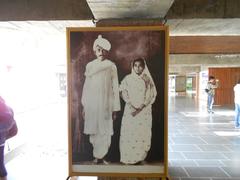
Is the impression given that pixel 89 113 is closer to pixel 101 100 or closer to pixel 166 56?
pixel 101 100

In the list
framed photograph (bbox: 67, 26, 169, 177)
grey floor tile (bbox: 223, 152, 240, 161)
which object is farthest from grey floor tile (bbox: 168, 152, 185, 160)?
framed photograph (bbox: 67, 26, 169, 177)

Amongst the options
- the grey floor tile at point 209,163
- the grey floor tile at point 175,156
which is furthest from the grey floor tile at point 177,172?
the grey floor tile at point 175,156

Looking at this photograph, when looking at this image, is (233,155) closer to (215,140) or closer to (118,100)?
(215,140)

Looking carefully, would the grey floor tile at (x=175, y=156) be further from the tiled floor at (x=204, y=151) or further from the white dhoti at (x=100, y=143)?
the white dhoti at (x=100, y=143)

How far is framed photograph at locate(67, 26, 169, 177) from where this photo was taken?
313 centimetres

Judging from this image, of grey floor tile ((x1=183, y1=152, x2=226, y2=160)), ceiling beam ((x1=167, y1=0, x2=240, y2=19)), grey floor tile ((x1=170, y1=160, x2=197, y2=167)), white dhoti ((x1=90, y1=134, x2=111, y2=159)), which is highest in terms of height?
ceiling beam ((x1=167, y1=0, x2=240, y2=19))

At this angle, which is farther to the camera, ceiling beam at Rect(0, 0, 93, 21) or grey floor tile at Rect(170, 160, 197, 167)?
grey floor tile at Rect(170, 160, 197, 167)

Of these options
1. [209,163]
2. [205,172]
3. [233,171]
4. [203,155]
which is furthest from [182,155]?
[233,171]

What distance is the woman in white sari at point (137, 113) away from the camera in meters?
Answer: 3.17

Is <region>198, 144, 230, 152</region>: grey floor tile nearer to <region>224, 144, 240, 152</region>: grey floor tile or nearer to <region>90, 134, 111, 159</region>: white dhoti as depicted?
<region>224, 144, 240, 152</region>: grey floor tile

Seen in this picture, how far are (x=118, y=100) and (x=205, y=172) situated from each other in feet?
9.53

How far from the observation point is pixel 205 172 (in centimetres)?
525

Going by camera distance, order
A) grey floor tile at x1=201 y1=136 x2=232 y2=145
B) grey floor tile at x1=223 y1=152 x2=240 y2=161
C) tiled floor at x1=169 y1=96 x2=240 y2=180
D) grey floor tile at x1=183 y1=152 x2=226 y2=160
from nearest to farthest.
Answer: tiled floor at x1=169 y1=96 x2=240 y2=180 → grey floor tile at x1=223 y1=152 x2=240 y2=161 → grey floor tile at x1=183 y1=152 x2=226 y2=160 → grey floor tile at x1=201 y1=136 x2=232 y2=145

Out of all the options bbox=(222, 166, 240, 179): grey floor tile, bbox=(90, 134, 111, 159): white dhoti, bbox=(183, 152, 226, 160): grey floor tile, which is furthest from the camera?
bbox=(183, 152, 226, 160): grey floor tile
